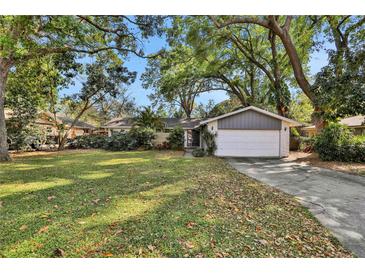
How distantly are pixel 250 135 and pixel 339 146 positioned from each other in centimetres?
475

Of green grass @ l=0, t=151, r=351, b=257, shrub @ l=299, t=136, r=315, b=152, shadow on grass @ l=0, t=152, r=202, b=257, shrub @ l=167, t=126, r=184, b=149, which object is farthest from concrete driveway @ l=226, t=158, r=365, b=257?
shrub @ l=167, t=126, r=184, b=149

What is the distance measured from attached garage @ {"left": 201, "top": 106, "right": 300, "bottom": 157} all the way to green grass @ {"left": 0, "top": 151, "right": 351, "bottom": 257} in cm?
804

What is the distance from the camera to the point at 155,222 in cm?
363

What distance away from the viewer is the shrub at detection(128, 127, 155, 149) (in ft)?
62.3

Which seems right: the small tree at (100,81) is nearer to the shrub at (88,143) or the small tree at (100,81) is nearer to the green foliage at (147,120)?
the shrub at (88,143)

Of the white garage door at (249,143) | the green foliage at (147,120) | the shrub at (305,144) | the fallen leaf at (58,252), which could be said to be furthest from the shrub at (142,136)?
the fallen leaf at (58,252)

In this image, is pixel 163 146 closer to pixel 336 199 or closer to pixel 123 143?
pixel 123 143

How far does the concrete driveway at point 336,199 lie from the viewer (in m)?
3.47

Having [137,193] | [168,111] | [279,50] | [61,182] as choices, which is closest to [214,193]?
[137,193]

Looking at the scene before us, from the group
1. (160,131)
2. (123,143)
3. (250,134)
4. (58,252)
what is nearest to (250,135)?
(250,134)

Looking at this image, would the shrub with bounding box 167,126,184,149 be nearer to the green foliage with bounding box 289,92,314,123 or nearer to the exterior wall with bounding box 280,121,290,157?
the exterior wall with bounding box 280,121,290,157

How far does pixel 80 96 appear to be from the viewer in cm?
1948

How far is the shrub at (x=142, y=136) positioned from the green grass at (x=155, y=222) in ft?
41.9
